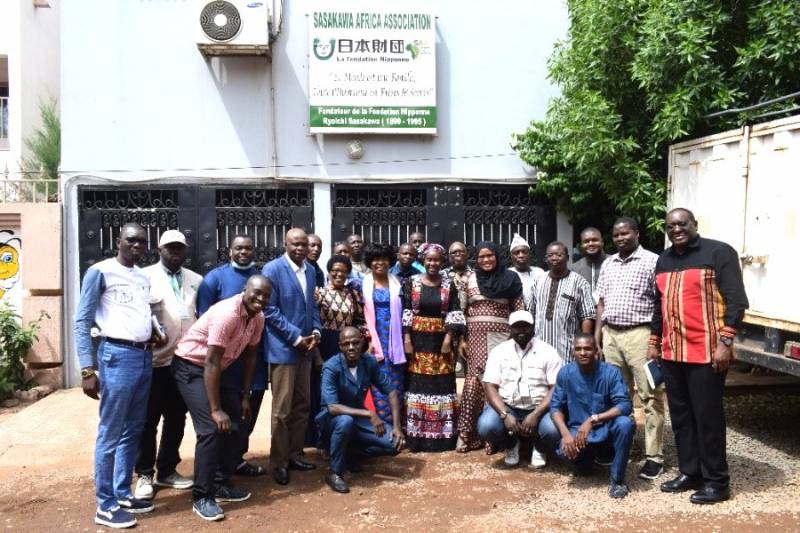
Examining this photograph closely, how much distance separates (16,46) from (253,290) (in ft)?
38.6

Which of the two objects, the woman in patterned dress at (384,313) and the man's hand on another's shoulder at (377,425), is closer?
the man's hand on another's shoulder at (377,425)


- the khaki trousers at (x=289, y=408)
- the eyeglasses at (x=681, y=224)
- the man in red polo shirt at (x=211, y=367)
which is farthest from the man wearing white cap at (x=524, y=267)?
the man in red polo shirt at (x=211, y=367)

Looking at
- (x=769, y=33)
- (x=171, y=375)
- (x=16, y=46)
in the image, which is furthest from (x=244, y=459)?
(x=16, y=46)

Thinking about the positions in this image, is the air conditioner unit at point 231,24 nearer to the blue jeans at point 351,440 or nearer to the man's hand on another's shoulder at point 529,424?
the blue jeans at point 351,440

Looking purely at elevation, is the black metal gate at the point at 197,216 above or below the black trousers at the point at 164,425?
above

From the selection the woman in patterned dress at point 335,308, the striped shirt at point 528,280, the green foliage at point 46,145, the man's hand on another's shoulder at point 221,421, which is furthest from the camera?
the green foliage at point 46,145

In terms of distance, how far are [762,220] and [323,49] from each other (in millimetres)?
4740

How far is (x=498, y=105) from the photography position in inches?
318

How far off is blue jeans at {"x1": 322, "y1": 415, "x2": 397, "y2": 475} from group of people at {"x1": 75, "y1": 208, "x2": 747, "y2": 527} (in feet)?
A: 0.05

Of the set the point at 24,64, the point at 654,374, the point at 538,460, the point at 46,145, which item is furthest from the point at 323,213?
the point at 24,64

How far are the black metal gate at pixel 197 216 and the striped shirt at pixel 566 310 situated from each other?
3.38m

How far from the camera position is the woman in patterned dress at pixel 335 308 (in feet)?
17.3

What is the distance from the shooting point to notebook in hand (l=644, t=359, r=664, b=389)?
15.2 feet

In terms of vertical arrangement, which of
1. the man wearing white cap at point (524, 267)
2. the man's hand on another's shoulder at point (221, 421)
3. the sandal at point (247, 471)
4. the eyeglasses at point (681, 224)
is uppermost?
the eyeglasses at point (681, 224)
